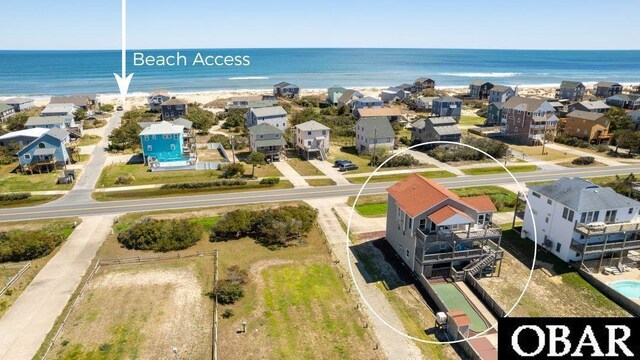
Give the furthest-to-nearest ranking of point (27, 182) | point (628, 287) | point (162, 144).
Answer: point (162, 144)
point (27, 182)
point (628, 287)

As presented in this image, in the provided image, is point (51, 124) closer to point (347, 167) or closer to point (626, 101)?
point (347, 167)

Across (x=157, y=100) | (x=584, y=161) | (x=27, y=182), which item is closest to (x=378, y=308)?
(x=27, y=182)

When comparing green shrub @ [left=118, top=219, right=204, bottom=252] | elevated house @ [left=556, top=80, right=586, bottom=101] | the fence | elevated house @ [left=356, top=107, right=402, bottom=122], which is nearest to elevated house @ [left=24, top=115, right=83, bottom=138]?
green shrub @ [left=118, top=219, right=204, bottom=252]

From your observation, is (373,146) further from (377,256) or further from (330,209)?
(377,256)

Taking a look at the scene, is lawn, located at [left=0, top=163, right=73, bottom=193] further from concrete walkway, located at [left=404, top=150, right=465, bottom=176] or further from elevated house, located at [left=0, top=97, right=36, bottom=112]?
elevated house, located at [left=0, top=97, right=36, bottom=112]

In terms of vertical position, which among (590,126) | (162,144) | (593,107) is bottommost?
(162,144)

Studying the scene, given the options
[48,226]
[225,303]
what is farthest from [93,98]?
[225,303]
